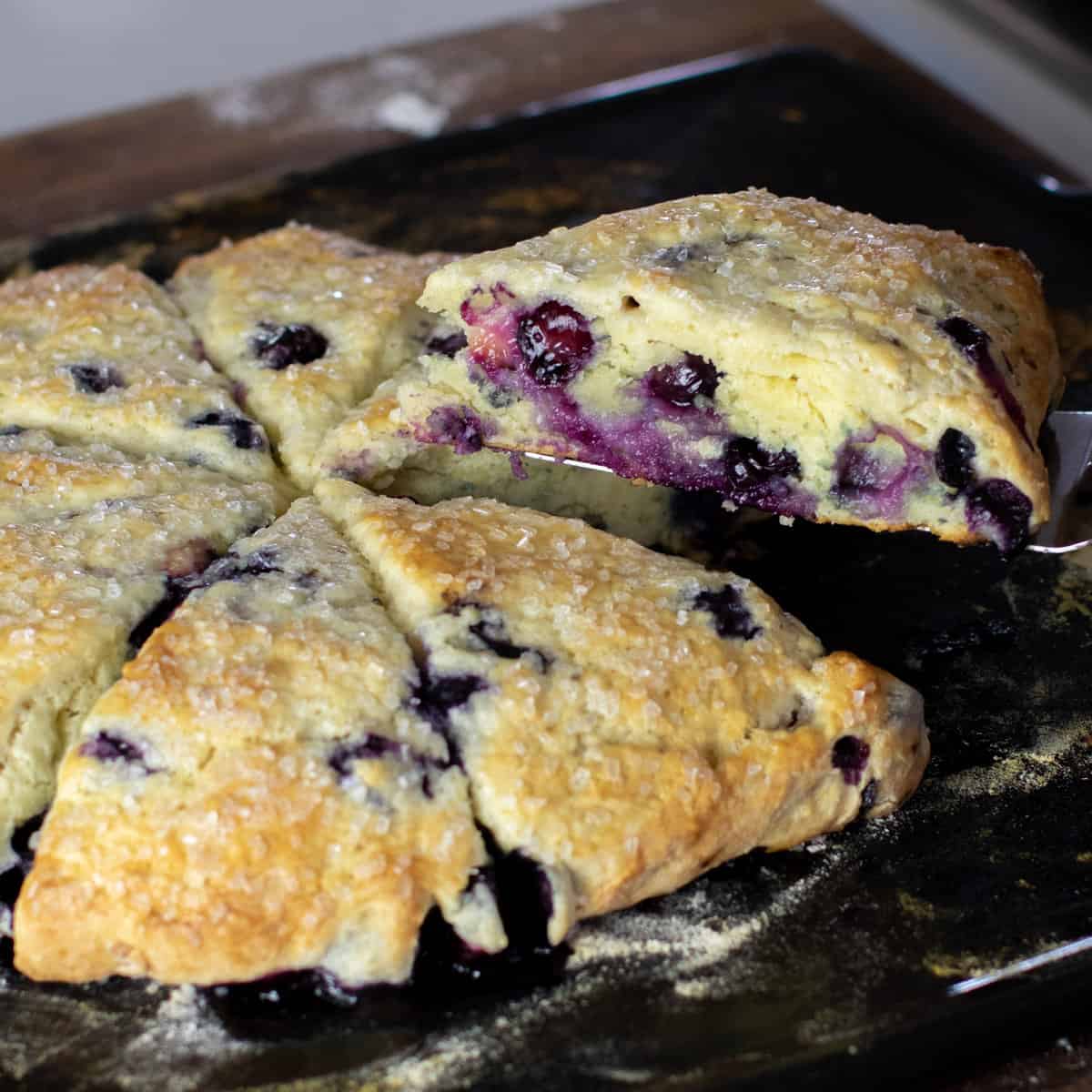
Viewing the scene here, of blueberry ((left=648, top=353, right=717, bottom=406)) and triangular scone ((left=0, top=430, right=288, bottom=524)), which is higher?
blueberry ((left=648, top=353, right=717, bottom=406))

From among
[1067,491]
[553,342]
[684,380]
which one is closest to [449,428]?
[553,342]

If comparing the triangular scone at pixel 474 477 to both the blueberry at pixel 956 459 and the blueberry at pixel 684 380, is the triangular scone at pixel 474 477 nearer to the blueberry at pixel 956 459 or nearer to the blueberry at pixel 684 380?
the blueberry at pixel 684 380

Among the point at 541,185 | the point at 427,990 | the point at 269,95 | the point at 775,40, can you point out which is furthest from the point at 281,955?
the point at 775,40

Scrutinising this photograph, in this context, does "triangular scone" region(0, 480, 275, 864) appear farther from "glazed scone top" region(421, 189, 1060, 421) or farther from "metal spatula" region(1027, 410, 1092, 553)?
"metal spatula" region(1027, 410, 1092, 553)

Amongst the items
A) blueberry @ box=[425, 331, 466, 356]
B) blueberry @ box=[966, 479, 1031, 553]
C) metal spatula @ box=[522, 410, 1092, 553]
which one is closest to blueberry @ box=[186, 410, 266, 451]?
blueberry @ box=[425, 331, 466, 356]

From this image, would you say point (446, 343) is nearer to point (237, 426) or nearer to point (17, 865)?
point (237, 426)
